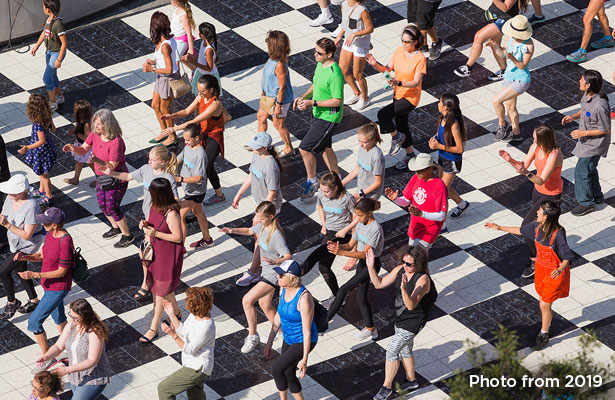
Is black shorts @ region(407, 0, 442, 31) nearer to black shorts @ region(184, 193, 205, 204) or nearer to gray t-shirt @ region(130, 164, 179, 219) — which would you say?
black shorts @ region(184, 193, 205, 204)

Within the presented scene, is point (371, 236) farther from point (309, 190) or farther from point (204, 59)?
point (204, 59)

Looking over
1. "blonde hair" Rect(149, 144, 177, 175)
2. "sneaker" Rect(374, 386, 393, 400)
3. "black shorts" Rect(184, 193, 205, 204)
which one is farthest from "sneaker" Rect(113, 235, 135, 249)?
"sneaker" Rect(374, 386, 393, 400)

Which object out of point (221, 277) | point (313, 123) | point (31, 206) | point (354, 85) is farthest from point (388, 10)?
point (31, 206)

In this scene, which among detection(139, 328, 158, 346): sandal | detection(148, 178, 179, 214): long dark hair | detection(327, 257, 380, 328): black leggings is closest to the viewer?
detection(148, 178, 179, 214): long dark hair

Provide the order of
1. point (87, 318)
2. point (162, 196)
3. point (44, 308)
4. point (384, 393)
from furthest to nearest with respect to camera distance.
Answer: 1. point (162, 196)
2. point (44, 308)
3. point (384, 393)
4. point (87, 318)

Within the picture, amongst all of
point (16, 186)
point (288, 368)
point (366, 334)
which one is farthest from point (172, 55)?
point (288, 368)

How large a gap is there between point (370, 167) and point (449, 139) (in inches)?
44.0

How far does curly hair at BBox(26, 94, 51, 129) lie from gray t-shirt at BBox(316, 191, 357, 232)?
137 inches

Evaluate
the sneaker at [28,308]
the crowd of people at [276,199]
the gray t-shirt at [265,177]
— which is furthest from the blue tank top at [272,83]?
the sneaker at [28,308]

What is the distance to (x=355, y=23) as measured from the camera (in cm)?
1695

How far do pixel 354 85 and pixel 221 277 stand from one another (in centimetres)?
405

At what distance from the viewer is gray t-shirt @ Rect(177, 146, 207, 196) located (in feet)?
46.8

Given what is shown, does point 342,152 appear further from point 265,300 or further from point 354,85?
point 265,300

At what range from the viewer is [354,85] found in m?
17.3
